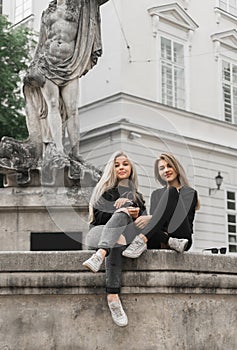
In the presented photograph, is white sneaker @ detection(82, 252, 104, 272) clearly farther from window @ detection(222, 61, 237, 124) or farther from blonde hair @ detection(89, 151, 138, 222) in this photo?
window @ detection(222, 61, 237, 124)

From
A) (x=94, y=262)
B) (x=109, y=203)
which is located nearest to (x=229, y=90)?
(x=109, y=203)

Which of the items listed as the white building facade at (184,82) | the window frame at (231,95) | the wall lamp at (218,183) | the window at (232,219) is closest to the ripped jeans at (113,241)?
the white building facade at (184,82)

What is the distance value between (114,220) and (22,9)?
1938 cm

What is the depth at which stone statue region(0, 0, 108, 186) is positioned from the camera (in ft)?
23.6

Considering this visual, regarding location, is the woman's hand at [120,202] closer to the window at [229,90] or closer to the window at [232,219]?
the window at [232,219]

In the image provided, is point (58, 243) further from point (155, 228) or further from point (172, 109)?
point (172, 109)

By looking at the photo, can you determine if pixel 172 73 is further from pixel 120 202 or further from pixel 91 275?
pixel 91 275

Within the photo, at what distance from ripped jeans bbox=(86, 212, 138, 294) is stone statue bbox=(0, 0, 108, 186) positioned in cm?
285

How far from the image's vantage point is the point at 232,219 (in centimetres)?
1948

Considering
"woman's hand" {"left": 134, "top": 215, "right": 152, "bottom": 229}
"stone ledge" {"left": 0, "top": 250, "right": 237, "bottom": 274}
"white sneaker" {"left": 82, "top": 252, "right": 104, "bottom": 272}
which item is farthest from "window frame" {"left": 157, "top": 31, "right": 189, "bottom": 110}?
"white sneaker" {"left": 82, "top": 252, "right": 104, "bottom": 272}

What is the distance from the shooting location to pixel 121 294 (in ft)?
13.4

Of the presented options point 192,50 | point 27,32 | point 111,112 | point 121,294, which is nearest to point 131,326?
point 121,294

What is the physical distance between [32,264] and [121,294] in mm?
630

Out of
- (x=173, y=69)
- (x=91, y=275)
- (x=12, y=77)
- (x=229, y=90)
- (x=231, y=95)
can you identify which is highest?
(x=173, y=69)
